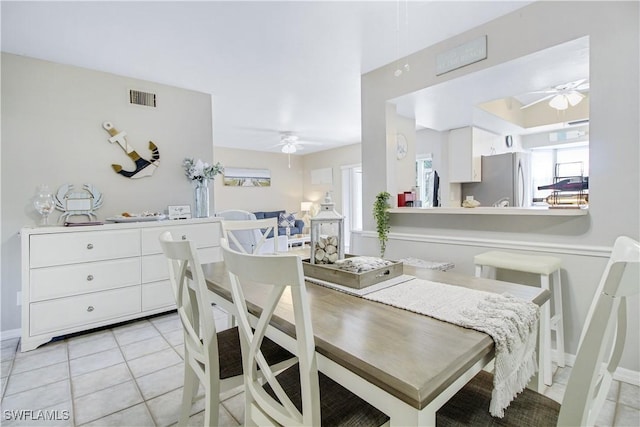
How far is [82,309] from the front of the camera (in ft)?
8.19

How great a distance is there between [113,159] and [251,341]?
2959mm

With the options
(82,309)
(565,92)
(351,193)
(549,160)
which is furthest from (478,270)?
(351,193)

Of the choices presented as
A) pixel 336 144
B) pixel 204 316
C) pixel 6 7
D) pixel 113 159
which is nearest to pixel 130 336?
pixel 113 159

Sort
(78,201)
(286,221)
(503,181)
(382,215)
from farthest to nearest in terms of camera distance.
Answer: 1. (286,221)
2. (503,181)
3. (382,215)
4. (78,201)

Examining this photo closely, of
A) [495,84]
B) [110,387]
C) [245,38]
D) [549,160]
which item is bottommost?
[110,387]

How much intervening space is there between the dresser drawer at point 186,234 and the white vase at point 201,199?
31 centimetres

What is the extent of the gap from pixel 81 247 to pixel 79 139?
1075 mm

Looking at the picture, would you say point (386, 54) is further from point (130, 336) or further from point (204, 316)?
point (130, 336)

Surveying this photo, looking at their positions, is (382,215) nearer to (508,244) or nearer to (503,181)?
(508,244)

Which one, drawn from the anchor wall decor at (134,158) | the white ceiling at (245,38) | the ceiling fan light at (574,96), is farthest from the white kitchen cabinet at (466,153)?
the anchor wall decor at (134,158)

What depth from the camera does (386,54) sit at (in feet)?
8.99

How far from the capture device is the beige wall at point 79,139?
2.56 meters

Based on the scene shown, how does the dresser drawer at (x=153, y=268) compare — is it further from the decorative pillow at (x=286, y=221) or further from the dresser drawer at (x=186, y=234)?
the decorative pillow at (x=286, y=221)

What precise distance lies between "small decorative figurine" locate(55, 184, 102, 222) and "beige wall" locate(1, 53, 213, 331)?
0.17 ft
